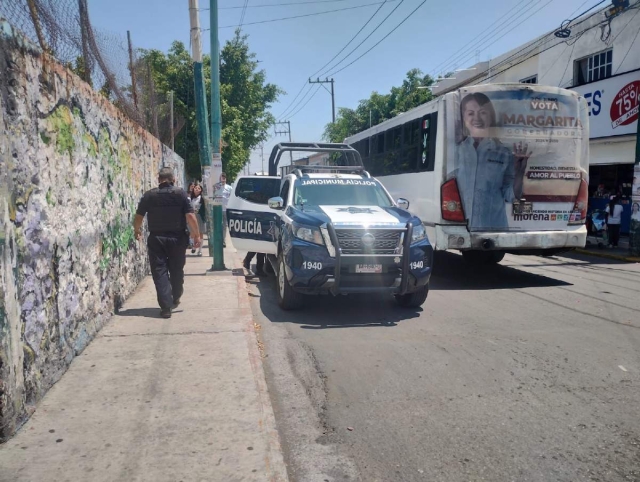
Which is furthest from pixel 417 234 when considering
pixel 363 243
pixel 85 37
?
pixel 85 37

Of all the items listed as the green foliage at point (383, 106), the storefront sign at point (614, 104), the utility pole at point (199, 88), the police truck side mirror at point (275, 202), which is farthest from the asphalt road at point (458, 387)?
the green foliage at point (383, 106)

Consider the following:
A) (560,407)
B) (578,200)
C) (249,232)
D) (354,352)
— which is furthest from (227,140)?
(560,407)

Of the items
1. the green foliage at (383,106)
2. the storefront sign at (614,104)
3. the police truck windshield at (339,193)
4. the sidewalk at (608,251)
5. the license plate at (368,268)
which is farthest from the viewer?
the green foliage at (383,106)

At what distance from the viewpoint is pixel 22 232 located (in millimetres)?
3693

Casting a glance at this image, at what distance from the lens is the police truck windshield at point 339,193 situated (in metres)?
8.17

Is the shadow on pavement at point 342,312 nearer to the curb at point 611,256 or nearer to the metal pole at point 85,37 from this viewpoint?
the metal pole at point 85,37

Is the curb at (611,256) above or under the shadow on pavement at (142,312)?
under

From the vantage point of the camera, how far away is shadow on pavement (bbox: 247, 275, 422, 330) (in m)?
6.79

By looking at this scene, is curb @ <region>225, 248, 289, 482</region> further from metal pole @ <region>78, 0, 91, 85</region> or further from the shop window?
the shop window

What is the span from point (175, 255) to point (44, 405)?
2.96m

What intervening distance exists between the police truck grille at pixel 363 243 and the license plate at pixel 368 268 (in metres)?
0.17

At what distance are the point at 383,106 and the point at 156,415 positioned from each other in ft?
125

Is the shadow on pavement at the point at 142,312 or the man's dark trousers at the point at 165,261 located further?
the shadow on pavement at the point at 142,312

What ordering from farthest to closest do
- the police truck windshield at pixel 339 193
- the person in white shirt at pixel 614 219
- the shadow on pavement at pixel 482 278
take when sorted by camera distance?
the person in white shirt at pixel 614 219 < the shadow on pavement at pixel 482 278 < the police truck windshield at pixel 339 193
